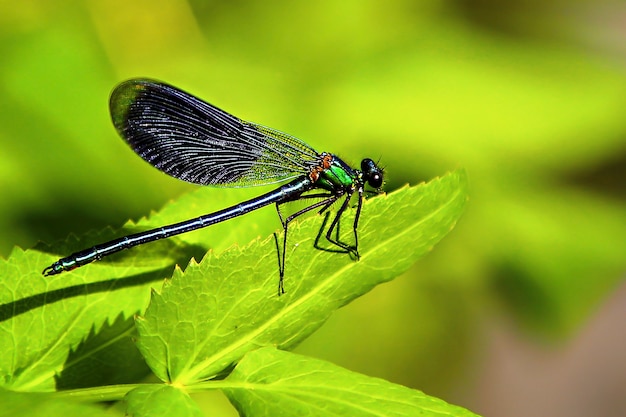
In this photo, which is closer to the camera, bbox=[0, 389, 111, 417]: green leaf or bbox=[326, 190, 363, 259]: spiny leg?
bbox=[0, 389, 111, 417]: green leaf

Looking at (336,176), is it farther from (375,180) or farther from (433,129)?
(433,129)

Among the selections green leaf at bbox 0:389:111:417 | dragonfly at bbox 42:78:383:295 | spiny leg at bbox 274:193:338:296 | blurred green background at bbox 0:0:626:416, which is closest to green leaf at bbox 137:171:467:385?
spiny leg at bbox 274:193:338:296

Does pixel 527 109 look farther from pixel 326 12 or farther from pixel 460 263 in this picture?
pixel 326 12

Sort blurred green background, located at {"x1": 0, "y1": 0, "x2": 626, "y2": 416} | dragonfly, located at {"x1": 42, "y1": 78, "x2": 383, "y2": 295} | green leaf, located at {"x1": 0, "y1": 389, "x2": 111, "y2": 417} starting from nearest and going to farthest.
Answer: green leaf, located at {"x1": 0, "y1": 389, "x2": 111, "y2": 417} → dragonfly, located at {"x1": 42, "y1": 78, "x2": 383, "y2": 295} → blurred green background, located at {"x1": 0, "y1": 0, "x2": 626, "y2": 416}

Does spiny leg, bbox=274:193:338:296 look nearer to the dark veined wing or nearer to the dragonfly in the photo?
the dragonfly

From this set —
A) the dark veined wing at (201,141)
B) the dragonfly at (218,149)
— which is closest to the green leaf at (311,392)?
the dragonfly at (218,149)

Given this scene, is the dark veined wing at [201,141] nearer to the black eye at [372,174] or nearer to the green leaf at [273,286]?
the black eye at [372,174]

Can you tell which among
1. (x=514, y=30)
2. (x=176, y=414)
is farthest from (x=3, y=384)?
(x=514, y=30)
